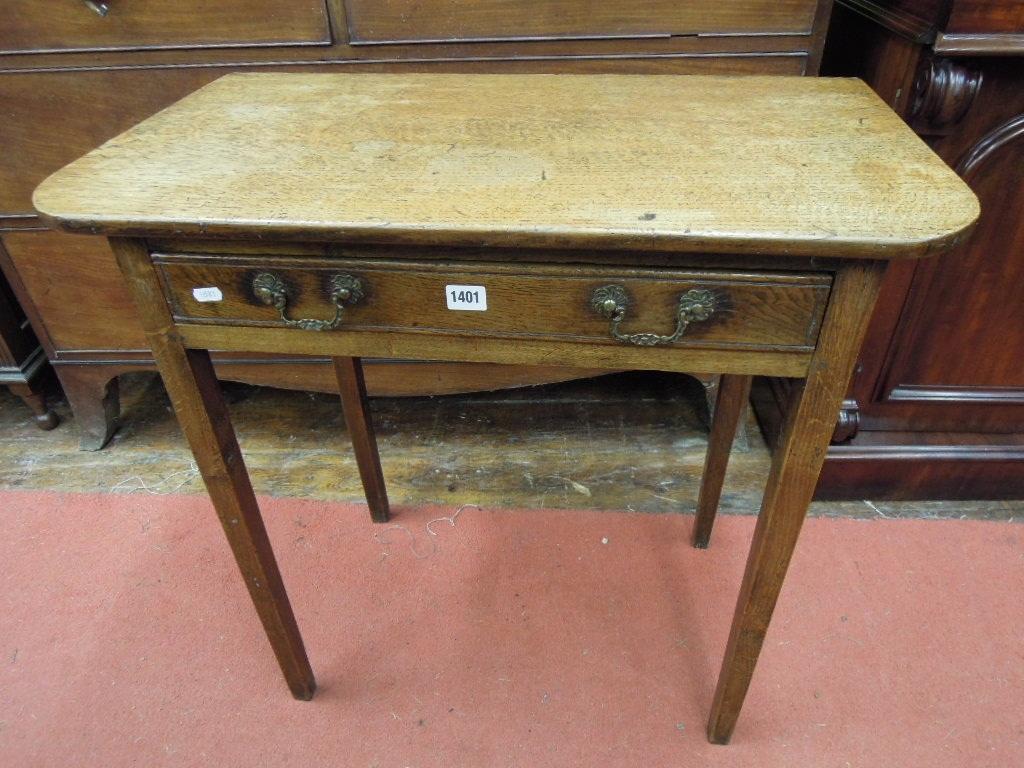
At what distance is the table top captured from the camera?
0.63 metres

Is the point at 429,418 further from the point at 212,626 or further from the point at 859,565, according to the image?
the point at 859,565

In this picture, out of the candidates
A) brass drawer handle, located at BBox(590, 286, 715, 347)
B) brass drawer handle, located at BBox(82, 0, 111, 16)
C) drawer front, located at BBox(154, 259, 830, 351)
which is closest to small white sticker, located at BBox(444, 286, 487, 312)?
drawer front, located at BBox(154, 259, 830, 351)

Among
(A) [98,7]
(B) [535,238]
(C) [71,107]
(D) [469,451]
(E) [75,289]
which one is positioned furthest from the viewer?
(D) [469,451]

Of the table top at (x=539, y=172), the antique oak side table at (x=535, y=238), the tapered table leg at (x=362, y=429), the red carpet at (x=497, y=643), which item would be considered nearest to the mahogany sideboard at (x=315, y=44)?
the table top at (x=539, y=172)

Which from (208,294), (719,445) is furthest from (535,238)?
(719,445)

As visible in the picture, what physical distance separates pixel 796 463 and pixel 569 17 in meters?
0.85

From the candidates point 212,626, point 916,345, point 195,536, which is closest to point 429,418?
point 195,536

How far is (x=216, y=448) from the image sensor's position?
2.82ft

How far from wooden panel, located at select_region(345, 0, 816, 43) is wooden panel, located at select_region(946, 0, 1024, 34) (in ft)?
0.77

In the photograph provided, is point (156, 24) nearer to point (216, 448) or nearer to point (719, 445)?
point (216, 448)

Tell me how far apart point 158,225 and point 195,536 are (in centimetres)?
96

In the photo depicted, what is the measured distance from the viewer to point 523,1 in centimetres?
117

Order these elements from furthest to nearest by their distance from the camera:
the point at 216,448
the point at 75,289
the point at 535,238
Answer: the point at 75,289, the point at 216,448, the point at 535,238

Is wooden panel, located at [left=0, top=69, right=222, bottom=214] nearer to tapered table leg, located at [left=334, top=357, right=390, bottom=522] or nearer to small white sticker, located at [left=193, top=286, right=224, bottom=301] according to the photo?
tapered table leg, located at [left=334, top=357, right=390, bottom=522]
